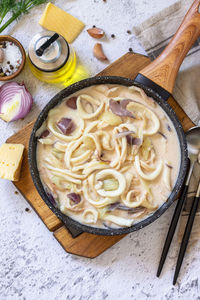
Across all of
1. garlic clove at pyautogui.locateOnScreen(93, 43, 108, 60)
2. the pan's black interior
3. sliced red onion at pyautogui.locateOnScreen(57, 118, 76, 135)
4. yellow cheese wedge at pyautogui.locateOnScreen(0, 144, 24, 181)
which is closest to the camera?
the pan's black interior

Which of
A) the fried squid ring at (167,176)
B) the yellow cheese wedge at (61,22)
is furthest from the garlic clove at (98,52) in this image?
the fried squid ring at (167,176)

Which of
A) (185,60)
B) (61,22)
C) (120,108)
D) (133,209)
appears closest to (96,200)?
(133,209)

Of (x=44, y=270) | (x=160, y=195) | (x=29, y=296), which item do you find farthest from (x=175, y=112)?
(x=29, y=296)

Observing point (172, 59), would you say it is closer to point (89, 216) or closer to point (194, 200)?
point (194, 200)

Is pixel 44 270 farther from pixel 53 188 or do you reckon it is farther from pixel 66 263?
pixel 53 188

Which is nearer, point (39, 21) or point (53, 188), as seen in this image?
point (53, 188)

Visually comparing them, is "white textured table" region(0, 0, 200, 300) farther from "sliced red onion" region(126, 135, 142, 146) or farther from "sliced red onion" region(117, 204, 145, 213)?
"sliced red onion" region(126, 135, 142, 146)

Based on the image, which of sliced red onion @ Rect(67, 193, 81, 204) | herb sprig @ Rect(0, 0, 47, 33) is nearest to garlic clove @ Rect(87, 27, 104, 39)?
herb sprig @ Rect(0, 0, 47, 33)
